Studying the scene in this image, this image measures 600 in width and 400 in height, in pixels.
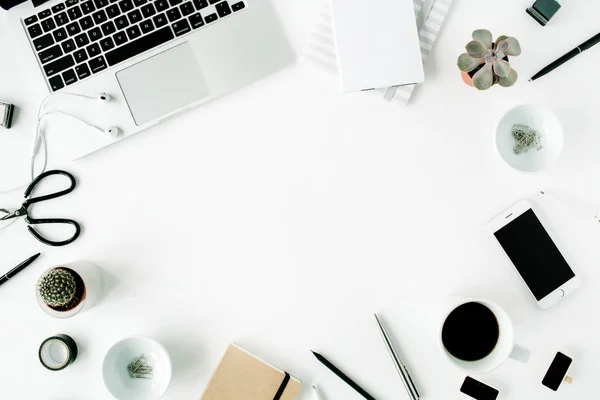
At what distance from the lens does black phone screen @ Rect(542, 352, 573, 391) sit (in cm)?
86

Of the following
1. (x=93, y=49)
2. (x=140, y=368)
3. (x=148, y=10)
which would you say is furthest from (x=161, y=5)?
(x=140, y=368)

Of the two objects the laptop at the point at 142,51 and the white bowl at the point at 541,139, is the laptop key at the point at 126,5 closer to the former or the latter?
the laptop at the point at 142,51

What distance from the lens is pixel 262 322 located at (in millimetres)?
852

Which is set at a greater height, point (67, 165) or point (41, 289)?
point (67, 165)

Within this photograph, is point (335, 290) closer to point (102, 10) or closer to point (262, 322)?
point (262, 322)

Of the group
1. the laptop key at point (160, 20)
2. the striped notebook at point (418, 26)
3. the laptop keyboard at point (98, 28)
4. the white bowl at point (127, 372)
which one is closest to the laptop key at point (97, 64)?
the laptop keyboard at point (98, 28)

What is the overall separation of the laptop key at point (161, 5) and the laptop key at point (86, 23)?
4.1 inches

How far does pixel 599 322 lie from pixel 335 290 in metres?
0.46

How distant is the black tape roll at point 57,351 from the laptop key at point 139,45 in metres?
0.45

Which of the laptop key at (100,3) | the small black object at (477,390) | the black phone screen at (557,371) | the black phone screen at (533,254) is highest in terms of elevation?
the laptop key at (100,3)

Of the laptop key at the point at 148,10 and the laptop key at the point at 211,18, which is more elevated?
the laptop key at the point at 148,10

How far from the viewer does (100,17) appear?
2.61 feet

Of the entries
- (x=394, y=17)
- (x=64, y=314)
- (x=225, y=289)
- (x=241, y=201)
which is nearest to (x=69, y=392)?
(x=64, y=314)

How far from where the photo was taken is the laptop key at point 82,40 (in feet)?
2.61
